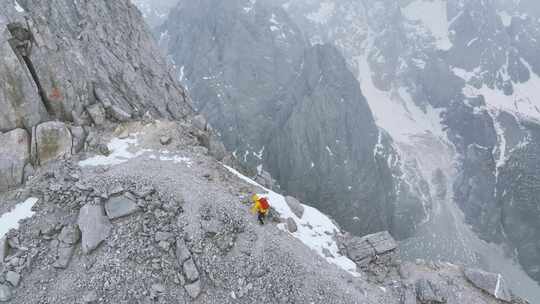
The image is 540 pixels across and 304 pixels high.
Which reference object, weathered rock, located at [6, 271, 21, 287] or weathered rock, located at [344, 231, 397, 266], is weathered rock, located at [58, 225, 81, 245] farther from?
weathered rock, located at [344, 231, 397, 266]

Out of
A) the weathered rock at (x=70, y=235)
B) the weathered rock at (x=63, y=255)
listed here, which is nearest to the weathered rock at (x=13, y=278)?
the weathered rock at (x=63, y=255)

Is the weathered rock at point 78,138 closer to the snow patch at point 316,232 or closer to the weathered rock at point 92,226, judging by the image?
the weathered rock at point 92,226

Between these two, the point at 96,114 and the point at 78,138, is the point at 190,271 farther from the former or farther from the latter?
the point at 96,114

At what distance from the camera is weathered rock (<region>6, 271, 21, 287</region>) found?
13.6 meters

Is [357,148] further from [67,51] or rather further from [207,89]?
[67,51]

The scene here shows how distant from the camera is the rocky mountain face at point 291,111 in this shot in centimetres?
12369

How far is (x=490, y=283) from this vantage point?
1841 centimetres

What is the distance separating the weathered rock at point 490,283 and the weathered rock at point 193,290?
1591 cm

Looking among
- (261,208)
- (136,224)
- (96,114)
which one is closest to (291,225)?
(261,208)

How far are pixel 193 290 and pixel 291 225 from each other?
6974mm

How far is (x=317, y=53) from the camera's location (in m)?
149

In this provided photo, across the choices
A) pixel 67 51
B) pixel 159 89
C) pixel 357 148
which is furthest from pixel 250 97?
pixel 67 51

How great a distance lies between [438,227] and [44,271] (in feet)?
459

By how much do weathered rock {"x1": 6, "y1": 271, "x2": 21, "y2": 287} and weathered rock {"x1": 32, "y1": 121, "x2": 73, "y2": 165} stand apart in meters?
6.97
